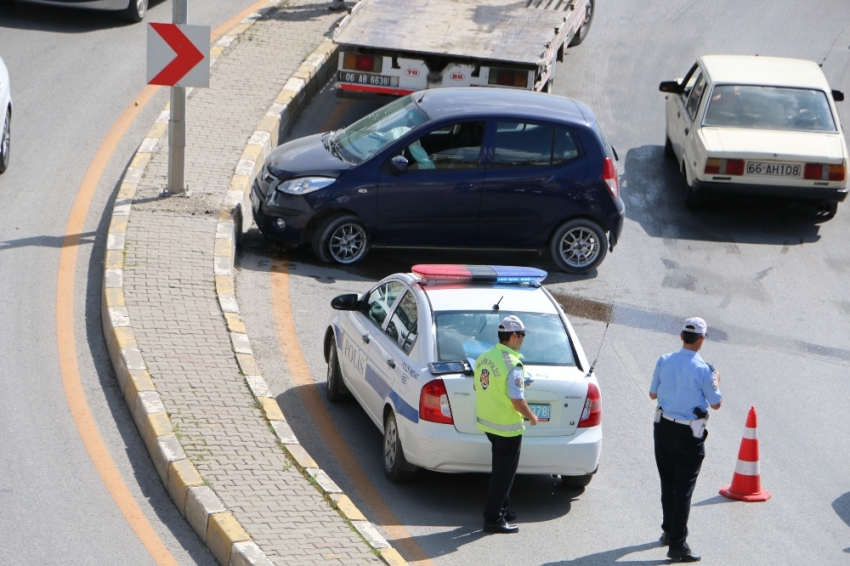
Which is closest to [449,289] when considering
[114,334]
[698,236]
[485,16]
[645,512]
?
[645,512]

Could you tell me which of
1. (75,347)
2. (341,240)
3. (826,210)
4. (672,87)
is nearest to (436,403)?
(75,347)

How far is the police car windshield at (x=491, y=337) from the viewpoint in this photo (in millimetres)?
9016

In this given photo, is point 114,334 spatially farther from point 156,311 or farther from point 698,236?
point 698,236

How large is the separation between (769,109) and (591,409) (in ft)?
29.0

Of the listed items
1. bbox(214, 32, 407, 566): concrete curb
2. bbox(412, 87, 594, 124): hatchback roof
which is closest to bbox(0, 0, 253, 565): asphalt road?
bbox(214, 32, 407, 566): concrete curb

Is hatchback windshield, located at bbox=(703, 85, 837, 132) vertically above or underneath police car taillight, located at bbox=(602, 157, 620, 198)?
above

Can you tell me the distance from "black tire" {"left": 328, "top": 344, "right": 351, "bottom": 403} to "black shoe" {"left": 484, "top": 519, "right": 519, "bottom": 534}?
2333 mm

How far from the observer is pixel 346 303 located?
33.6ft

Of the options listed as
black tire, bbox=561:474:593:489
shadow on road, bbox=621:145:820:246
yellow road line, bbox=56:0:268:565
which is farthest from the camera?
shadow on road, bbox=621:145:820:246

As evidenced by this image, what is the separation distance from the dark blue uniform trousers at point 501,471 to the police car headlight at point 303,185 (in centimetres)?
550

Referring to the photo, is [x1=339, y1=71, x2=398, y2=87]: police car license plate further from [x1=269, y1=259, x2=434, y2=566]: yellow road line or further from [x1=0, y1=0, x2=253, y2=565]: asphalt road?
[x1=269, y1=259, x2=434, y2=566]: yellow road line

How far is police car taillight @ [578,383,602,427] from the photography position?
349 inches

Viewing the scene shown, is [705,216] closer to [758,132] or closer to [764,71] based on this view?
[758,132]

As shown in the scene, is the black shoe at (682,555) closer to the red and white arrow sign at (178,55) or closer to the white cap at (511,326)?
the white cap at (511,326)
